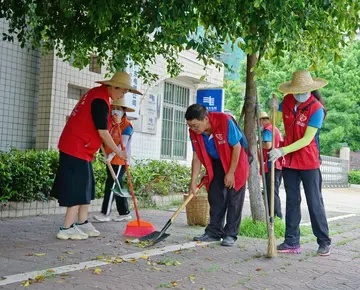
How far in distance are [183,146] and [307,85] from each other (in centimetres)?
958

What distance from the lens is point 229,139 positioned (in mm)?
5676

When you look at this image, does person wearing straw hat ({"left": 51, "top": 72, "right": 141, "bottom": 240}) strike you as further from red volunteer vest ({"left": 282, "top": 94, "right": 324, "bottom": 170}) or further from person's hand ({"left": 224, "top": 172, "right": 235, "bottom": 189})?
red volunteer vest ({"left": 282, "top": 94, "right": 324, "bottom": 170})

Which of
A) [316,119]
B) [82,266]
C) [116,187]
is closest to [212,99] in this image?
[116,187]

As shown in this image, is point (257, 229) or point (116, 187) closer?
point (257, 229)

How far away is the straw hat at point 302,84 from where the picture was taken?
18.5 ft

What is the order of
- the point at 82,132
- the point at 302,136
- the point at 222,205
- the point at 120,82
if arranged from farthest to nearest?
the point at 222,205, the point at 120,82, the point at 82,132, the point at 302,136

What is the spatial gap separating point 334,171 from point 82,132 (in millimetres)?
20767

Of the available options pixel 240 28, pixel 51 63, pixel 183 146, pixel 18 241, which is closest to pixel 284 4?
pixel 240 28

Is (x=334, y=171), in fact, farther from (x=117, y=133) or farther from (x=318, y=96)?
(x=318, y=96)

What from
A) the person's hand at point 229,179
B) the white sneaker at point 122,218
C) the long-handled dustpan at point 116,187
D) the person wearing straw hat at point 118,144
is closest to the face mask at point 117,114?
the person wearing straw hat at point 118,144

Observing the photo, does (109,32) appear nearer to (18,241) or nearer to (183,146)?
(18,241)

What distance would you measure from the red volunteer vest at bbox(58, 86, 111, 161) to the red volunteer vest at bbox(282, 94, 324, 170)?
6.77 feet

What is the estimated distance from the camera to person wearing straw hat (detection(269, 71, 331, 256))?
220 inches

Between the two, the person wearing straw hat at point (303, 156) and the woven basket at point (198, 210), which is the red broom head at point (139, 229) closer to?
the woven basket at point (198, 210)
